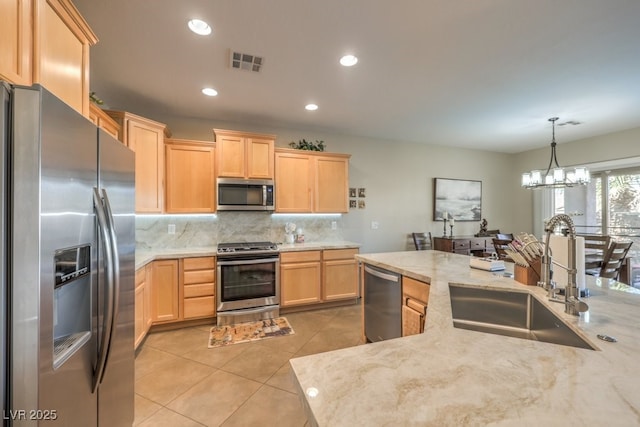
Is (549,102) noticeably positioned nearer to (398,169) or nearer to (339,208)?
(398,169)

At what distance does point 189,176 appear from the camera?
336 centimetres

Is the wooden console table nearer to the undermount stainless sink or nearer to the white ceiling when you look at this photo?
the white ceiling

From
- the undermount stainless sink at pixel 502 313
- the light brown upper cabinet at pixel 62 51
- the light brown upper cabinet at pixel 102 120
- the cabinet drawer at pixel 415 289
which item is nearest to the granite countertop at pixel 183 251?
the light brown upper cabinet at pixel 102 120

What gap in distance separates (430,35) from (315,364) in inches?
92.1

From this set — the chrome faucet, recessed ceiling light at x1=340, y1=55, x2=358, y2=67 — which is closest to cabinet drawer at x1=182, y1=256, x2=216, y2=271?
recessed ceiling light at x1=340, y1=55, x2=358, y2=67

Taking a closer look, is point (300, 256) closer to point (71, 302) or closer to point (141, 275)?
point (141, 275)

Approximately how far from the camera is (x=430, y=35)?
1991 mm

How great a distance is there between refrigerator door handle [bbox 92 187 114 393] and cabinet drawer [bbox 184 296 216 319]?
2125 mm

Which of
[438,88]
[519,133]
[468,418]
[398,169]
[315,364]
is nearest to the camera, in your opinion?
[468,418]

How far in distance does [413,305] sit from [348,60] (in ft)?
6.91

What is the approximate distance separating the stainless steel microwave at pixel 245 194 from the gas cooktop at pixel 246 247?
502mm

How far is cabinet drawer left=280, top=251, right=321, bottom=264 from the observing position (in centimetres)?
347

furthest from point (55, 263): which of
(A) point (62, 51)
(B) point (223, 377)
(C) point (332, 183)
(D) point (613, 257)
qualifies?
(D) point (613, 257)

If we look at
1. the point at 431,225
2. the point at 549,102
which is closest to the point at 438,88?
the point at 549,102
